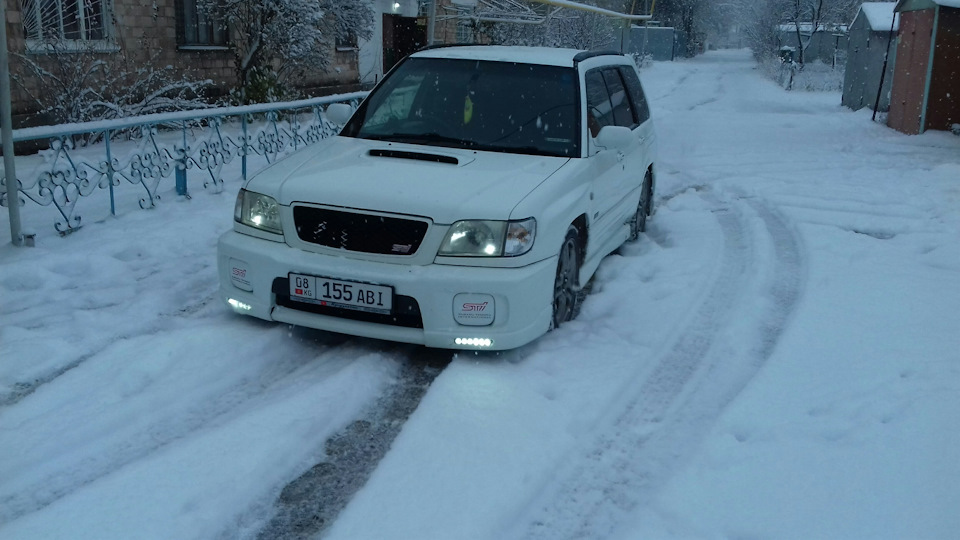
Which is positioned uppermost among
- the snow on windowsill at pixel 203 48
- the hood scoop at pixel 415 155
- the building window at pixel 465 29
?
the building window at pixel 465 29

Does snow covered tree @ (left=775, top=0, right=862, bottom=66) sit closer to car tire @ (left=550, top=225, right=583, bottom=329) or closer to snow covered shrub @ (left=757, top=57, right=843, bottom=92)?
snow covered shrub @ (left=757, top=57, right=843, bottom=92)

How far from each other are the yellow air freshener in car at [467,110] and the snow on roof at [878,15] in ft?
58.7

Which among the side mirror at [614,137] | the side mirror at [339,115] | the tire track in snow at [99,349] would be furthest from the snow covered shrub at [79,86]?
the side mirror at [614,137]

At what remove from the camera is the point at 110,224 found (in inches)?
287

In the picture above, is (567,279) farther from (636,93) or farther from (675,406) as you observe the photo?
(636,93)

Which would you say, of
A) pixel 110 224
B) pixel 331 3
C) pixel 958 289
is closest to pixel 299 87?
pixel 331 3

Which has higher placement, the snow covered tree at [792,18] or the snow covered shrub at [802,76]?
the snow covered tree at [792,18]

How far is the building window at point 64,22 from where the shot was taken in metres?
11.9

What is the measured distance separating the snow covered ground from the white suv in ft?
0.96

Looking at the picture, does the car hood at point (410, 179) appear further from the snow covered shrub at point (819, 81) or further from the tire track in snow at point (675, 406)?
the snow covered shrub at point (819, 81)

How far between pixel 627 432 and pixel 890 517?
1164 mm

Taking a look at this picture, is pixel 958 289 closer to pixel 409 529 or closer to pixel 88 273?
pixel 409 529

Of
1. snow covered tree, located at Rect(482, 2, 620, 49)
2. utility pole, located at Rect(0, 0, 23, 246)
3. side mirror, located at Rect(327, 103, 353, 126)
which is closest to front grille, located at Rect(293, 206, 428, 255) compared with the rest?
side mirror, located at Rect(327, 103, 353, 126)

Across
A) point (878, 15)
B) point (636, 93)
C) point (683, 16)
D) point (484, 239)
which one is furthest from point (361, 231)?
point (683, 16)
